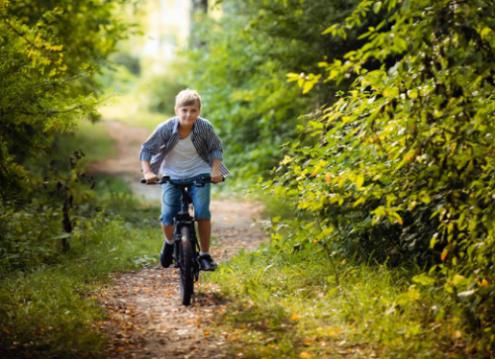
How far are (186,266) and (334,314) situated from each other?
1.43 m

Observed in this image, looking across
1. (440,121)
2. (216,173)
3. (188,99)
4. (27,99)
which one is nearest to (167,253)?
(216,173)

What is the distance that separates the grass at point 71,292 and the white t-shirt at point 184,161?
4.73 feet

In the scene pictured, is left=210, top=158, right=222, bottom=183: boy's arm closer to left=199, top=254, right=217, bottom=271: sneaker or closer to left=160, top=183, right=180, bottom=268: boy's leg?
left=160, top=183, right=180, bottom=268: boy's leg

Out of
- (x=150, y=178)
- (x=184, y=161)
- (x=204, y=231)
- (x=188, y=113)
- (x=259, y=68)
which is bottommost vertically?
(x=204, y=231)

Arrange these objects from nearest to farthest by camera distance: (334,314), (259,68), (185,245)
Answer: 1. (334,314)
2. (185,245)
3. (259,68)

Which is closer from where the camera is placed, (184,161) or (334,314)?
(334,314)

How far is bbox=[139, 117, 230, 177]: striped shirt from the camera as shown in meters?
6.46

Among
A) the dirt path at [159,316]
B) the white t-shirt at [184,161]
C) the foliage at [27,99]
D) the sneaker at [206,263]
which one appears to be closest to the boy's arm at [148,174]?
the white t-shirt at [184,161]

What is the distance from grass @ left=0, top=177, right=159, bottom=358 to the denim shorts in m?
1.08

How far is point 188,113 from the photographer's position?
6328 millimetres

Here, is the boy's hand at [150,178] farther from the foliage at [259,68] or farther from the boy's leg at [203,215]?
the foliage at [259,68]

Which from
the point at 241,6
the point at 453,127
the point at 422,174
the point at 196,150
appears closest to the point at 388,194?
the point at 422,174

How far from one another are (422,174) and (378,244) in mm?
1967

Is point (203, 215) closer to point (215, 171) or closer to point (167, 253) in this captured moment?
point (215, 171)
